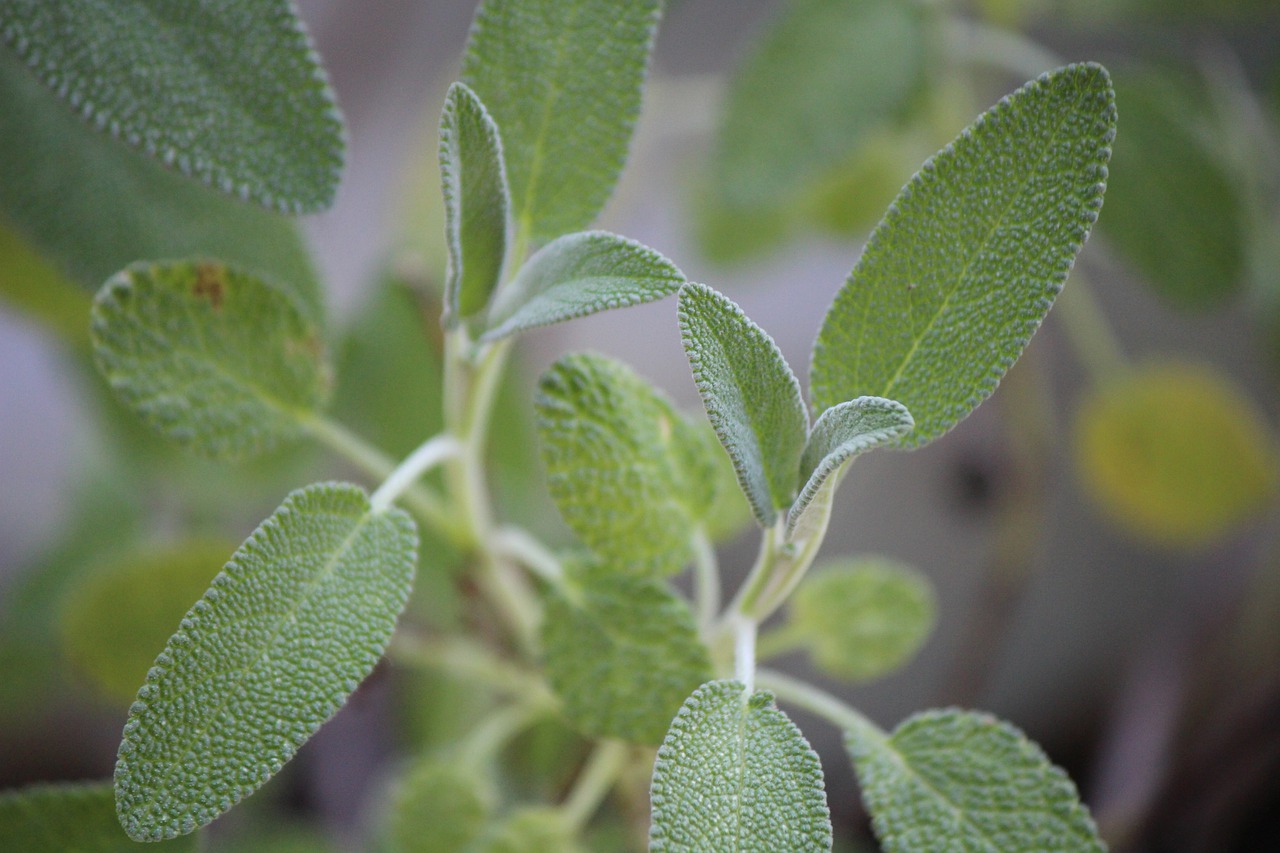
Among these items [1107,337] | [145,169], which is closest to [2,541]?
[145,169]

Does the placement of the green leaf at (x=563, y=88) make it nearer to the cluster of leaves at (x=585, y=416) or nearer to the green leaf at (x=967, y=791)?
the cluster of leaves at (x=585, y=416)

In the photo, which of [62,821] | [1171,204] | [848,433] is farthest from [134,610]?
[1171,204]

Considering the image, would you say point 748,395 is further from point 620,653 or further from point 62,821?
point 62,821

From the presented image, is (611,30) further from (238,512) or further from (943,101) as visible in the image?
(238,512)

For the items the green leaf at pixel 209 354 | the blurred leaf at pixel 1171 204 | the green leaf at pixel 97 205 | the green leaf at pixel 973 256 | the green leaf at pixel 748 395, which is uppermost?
the blurred leaf at pixel 1171 204

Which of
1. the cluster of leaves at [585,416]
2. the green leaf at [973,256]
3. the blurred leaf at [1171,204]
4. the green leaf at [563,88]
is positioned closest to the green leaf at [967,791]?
the cluster of leaves at [585,416]
